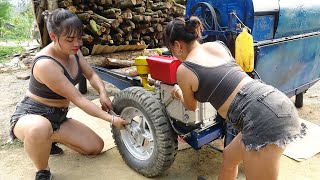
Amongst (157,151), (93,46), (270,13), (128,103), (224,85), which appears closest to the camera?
(224,85)

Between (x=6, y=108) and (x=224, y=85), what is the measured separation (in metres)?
3.61

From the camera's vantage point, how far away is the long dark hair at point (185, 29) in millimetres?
1968

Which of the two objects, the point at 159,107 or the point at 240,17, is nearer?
the point at 159,107

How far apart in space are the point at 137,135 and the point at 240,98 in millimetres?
1226

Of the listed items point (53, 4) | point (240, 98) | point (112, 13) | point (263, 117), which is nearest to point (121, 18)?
point (112, 13)

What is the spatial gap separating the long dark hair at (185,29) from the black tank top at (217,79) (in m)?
0.16

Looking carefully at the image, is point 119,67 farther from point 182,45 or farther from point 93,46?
point 182,45

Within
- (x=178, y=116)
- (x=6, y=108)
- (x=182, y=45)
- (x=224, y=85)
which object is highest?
(x=182, y=45)

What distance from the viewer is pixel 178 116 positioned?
2570 mm

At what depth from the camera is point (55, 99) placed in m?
2.86

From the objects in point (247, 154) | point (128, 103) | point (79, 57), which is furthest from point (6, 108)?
point (247, 154)

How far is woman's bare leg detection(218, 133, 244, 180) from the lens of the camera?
2.21 meters

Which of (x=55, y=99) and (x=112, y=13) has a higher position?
(x=112, y=13)

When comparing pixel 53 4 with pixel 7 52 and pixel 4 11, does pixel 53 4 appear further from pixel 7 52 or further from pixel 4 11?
pixel 4 11
